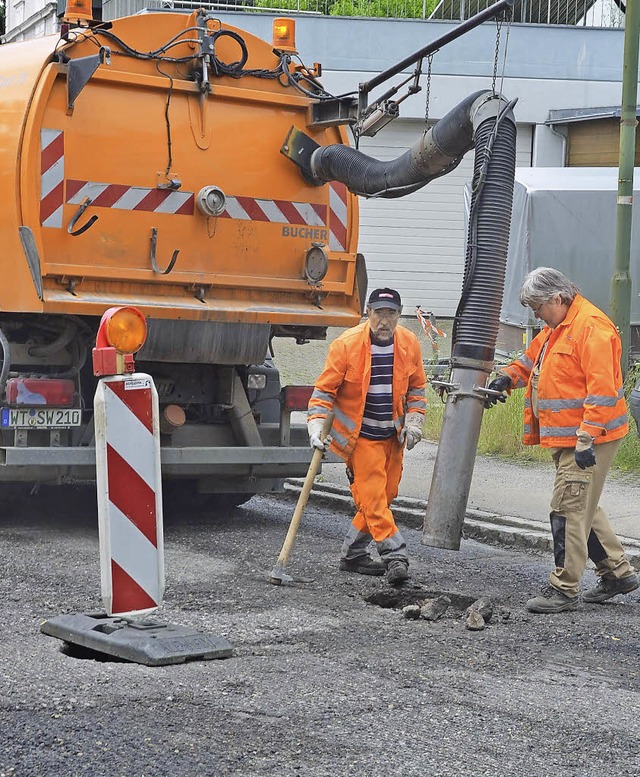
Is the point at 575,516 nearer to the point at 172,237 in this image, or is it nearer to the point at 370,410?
the point at 370,410

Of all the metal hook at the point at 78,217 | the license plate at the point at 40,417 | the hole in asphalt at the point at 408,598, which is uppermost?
the metal hook at the point at 78,217

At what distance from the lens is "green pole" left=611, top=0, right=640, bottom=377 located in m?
10.8

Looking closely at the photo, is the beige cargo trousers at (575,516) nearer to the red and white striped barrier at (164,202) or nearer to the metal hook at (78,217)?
the red and white striped barrier at (164,202)

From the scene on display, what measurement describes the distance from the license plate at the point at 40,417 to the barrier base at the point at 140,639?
2.58 meters

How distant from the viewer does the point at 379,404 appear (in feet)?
25.6

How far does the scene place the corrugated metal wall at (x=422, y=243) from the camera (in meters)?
24.3

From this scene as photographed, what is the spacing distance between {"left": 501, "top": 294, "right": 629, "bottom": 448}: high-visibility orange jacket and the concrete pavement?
4.61 feet

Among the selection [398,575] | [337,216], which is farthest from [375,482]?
[337,216]

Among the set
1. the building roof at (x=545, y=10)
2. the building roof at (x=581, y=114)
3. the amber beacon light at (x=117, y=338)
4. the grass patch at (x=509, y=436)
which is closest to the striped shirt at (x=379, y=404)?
the amber beacon light at (x=117, y=338)

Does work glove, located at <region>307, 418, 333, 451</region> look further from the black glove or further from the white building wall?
the white building wall

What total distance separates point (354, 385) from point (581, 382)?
1.36m

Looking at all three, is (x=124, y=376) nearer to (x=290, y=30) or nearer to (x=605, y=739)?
(x=605, y=739)

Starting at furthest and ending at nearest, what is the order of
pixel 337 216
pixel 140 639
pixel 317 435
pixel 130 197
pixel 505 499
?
pixel 505 499 < pixel 337 216 < pixel 130 197 < pixel 317 435 < pixel 140 639

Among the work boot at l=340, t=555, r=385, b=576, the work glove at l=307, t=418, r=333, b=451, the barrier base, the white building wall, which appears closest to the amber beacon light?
the barrier base
